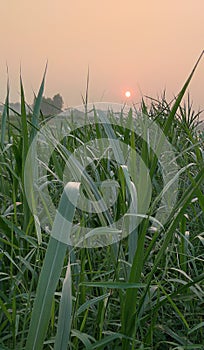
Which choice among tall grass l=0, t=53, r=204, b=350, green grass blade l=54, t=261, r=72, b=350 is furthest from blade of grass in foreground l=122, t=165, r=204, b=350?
green grass blade l=54, t=261, r=72, b=350

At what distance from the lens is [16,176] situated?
1.24 m

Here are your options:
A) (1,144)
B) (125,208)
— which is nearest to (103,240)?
(125,208)

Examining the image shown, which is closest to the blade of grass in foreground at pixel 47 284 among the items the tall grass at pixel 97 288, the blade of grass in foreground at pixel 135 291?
the tall grass at pixel 97 288

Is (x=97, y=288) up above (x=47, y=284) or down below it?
below

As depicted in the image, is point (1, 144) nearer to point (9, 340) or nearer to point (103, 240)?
point (103, 240)

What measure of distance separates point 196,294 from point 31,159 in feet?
1.54

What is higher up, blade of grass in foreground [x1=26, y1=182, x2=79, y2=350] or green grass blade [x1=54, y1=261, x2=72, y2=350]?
blade of grass in foreground [x1=26, y1=182, x2=79, y2=350]

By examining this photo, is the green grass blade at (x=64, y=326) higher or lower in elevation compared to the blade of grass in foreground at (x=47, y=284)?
lower

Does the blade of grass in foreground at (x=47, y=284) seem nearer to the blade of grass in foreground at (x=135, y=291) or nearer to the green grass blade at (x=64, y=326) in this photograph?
the green grass blade at (x=64, y=326)

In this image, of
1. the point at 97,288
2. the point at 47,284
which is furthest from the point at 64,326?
the point at 97,288

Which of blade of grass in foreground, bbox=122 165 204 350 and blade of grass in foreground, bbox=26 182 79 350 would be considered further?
blade of grass in foreground, bbox=122 165 204 350

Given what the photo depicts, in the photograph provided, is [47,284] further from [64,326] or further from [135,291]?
[135,291]

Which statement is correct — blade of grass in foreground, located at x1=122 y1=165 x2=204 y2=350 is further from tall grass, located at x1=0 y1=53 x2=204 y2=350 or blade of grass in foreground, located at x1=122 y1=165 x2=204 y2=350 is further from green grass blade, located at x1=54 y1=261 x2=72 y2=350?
green grass blade, located at x1=54 y1=261 x2=72 y2=350

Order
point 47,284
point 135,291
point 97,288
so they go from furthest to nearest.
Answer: point 97,288 < point 135,291 < point 47,284
